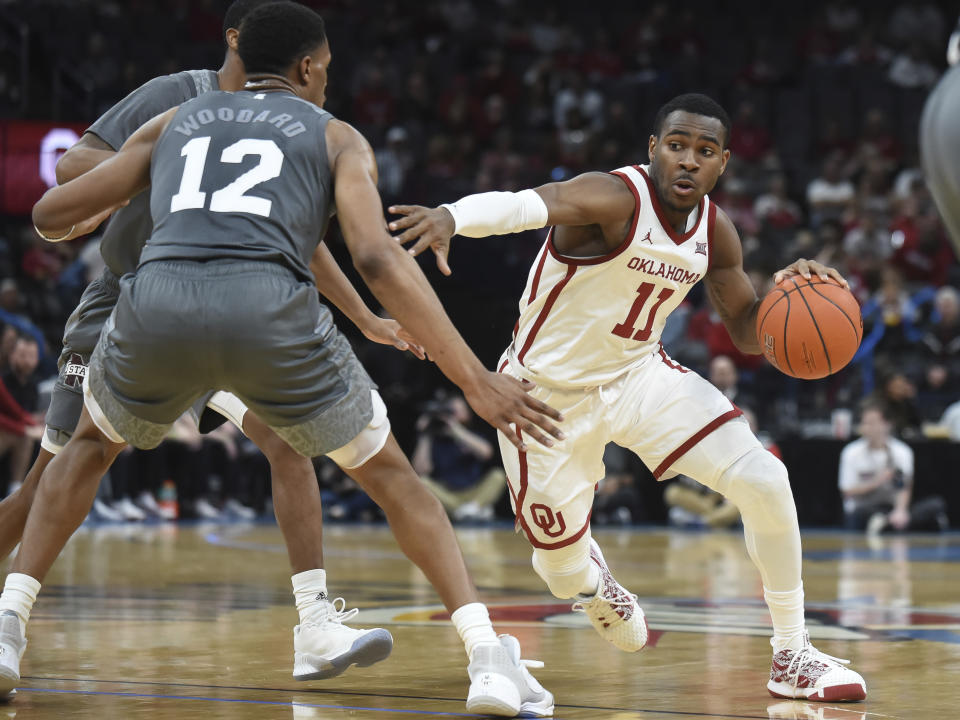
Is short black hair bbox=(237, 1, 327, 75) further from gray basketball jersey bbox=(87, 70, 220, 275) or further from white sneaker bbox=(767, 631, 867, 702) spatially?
white sneaker bbox=(767, 631, 867, 702)

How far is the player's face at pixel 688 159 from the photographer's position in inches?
172

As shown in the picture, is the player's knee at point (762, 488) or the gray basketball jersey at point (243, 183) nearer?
the gray basketball jersey at point (243, 183)

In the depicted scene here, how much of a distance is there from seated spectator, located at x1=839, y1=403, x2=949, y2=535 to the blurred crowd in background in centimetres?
45

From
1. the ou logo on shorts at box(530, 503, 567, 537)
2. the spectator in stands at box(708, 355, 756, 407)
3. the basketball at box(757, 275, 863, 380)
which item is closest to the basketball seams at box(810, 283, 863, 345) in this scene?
the basketball at box(757, 275, 863, 380)

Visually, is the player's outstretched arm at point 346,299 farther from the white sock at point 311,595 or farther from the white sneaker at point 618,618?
the white sneaker at point 618,618

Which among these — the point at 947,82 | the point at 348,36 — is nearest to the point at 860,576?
the point at 947,82

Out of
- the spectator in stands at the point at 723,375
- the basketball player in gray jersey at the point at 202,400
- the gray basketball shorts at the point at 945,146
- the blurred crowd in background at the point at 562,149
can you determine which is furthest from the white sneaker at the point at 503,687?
the blurred crowd in background at the point at 562,149

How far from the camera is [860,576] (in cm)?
778

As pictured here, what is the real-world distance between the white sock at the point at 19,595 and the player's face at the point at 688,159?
2.22 meters

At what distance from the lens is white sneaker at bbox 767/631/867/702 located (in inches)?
154

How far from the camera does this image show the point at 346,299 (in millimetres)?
4312

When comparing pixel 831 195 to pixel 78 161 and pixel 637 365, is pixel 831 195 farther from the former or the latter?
pixel 78 161

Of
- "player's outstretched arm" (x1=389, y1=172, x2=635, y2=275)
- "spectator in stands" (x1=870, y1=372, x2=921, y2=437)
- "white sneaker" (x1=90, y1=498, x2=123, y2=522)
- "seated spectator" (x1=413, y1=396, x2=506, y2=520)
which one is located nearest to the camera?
"player's outstretched arm" (x1=389, y1=172, x2=635, y2=275)

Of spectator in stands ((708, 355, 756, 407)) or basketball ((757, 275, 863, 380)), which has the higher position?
basketball ((757, 275, 863, 380))
